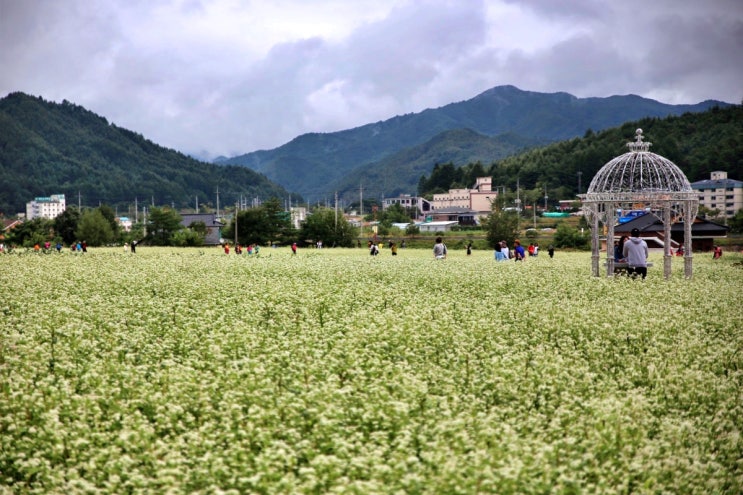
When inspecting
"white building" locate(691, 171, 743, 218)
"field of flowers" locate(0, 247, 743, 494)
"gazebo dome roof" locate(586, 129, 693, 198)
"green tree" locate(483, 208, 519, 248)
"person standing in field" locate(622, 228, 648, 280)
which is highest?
"white building" locate(691, 171, 743, 218)

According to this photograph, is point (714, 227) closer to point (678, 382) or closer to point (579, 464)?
point (678, 382)

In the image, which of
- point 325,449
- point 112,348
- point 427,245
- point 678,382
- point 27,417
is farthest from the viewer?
point 427,245

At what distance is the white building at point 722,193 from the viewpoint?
140 m

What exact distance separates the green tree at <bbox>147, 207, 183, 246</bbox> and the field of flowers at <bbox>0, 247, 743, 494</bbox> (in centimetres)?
7864

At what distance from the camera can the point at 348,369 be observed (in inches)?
505

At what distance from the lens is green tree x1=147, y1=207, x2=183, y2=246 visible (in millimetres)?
98000

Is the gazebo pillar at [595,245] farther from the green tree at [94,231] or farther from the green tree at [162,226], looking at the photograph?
the green tree at [94,231]

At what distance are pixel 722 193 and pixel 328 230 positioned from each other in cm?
9320

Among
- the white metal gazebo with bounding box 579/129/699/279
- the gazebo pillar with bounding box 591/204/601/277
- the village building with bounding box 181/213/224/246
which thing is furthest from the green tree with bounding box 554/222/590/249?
the village building with bounding box 181/213/224/246

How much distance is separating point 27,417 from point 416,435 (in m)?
6.31

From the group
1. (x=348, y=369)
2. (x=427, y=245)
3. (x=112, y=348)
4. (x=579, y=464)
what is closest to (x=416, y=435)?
(x=579, y=464)

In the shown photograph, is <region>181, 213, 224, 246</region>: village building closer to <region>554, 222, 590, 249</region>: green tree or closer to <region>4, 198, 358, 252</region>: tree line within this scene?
<region>4, 198, 358, 252</region>: tree line

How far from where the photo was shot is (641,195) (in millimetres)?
28797

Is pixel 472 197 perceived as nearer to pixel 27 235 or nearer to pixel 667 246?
pixel 27 235
